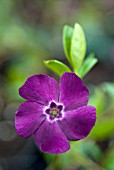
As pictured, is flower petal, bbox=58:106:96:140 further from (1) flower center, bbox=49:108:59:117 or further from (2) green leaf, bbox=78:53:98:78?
(2) green leaf, bbox=78:53:98:78

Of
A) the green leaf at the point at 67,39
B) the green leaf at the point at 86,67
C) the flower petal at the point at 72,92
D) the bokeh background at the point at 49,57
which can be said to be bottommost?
the bokeh background at the point at 49,57

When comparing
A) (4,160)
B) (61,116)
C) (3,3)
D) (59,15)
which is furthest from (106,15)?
(61,116)

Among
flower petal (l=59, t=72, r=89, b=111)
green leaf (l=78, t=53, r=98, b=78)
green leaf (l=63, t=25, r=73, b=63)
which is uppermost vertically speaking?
green leaf (l=63, t=25, r=73, b=63)

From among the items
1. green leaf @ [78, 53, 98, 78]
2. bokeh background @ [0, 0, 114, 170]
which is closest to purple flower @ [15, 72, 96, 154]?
green leaf @ [78, 53, 98, 78]

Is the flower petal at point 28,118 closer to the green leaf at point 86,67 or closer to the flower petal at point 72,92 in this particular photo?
the flower petal at point 72,92

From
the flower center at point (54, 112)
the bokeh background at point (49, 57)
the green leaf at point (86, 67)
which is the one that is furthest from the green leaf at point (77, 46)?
the bokeh background at point (49, 57)

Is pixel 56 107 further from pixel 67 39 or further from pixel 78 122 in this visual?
pixel 67 39

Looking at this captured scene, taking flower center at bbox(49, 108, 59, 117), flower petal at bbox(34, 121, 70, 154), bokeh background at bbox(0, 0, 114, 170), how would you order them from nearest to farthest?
1. flower petal at bbox(34, 121, 70, 154)
2. flower center at bbox(49, 108, 59, 117)
3. bokeh background at bbox(0, 0, 114, 170)

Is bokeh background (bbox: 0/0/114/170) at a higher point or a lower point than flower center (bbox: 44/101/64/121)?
lower
